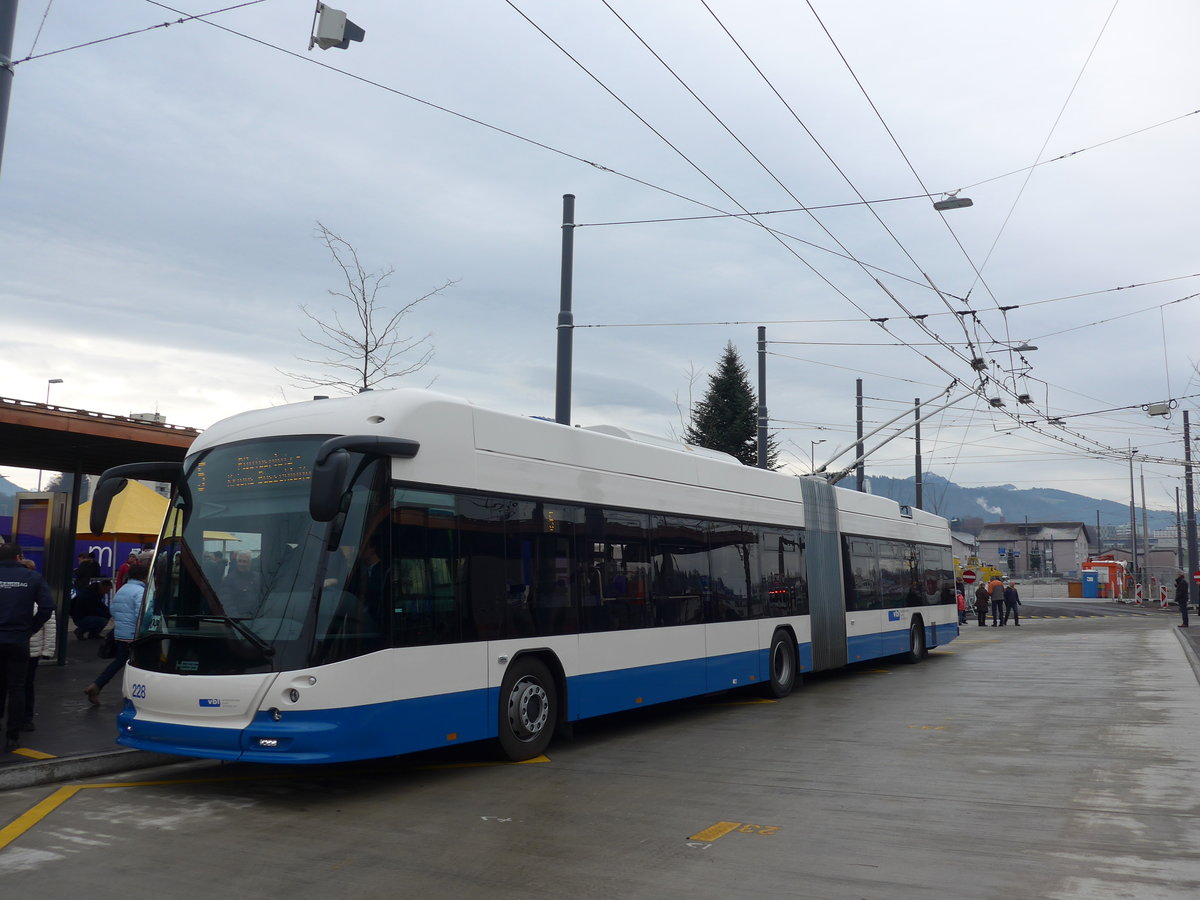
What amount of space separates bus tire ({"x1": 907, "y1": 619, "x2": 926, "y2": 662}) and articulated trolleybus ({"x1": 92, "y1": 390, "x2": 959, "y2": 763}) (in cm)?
935

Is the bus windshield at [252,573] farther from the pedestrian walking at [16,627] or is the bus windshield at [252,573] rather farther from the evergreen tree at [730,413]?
the evergreen tree at [730,413]

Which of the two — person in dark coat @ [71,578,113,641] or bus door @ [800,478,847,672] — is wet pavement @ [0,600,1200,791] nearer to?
person in dark coat @ [71,578,113,641]

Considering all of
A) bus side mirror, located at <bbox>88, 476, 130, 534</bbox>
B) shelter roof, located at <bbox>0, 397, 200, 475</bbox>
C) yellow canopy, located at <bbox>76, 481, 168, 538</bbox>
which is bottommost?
bus side mirror, located at <bbox>88, 476, 130, 534</bbox>

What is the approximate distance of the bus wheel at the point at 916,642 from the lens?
21.0 meters

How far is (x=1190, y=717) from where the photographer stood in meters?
12.9

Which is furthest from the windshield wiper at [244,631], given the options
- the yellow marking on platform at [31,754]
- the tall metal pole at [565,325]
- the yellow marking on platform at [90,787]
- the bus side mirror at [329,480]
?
the tall metal pole at [565,325]

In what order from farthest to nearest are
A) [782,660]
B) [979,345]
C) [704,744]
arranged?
1. [979,345]
2. [782,660]
3. [704,744]

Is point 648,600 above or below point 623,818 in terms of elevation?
above

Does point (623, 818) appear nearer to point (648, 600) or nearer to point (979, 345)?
point (648, 600)

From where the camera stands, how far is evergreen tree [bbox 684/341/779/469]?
2069 inches

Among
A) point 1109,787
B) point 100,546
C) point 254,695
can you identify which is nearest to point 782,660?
point 1109,787

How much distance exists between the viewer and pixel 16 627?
31.0ft

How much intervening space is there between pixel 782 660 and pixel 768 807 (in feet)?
24.8

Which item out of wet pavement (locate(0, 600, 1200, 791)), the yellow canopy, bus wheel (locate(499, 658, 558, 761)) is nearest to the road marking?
bus wheel (locate(499, 658, 558, 761))
